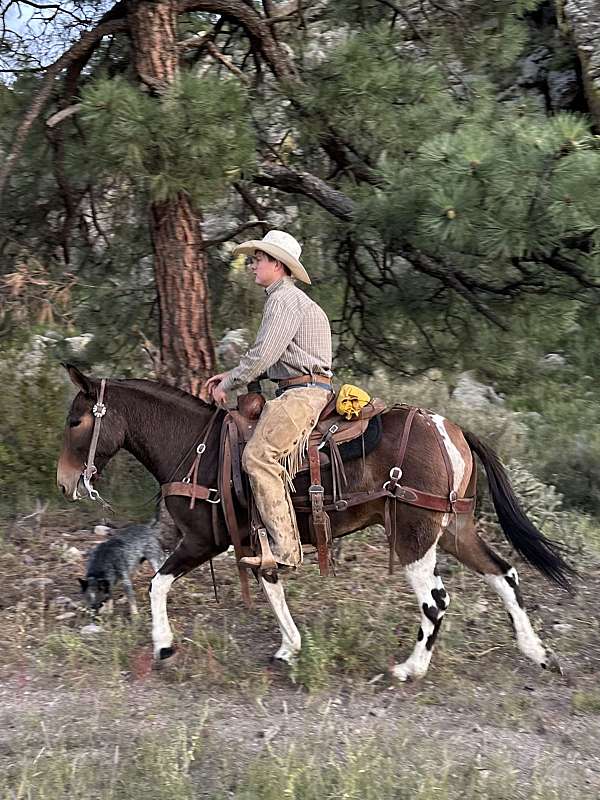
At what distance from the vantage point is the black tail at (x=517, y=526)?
5.34 meters

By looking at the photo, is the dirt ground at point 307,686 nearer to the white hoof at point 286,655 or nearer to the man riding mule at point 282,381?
the white hoof at point 286,655

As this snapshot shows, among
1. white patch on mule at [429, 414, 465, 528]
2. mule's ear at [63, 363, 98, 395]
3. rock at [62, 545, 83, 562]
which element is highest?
mule's ear at [63, 363, 98, 395]

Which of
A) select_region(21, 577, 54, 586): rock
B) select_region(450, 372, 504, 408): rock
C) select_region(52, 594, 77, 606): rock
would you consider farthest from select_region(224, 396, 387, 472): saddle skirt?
select_region(450, 372, 504, 408): rock

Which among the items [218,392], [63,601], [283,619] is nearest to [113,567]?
[63,601]

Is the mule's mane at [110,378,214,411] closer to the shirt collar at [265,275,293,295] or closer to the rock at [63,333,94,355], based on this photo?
the shirt collar at [265,275,293,295]

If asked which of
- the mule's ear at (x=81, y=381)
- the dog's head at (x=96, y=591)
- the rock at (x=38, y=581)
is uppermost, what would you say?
the mule's ear at (x=81, y=381)

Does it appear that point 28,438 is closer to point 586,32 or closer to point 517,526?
point 517,526

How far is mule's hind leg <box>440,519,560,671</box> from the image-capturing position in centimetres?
523

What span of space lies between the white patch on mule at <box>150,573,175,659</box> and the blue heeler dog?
0.76 meters

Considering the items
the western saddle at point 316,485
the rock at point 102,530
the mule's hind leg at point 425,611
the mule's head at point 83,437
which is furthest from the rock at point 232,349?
the mule's hind leg at point 425,611

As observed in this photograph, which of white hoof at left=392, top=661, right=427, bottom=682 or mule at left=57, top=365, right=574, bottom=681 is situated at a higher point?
mule at left=57, top=365, right=574, bottom=681

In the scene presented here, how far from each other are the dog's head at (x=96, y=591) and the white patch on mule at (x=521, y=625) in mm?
2768

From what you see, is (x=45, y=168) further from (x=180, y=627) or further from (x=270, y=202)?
(x=180, y=627)

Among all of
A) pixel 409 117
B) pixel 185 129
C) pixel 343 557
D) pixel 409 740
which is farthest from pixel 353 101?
pixel 409 740
